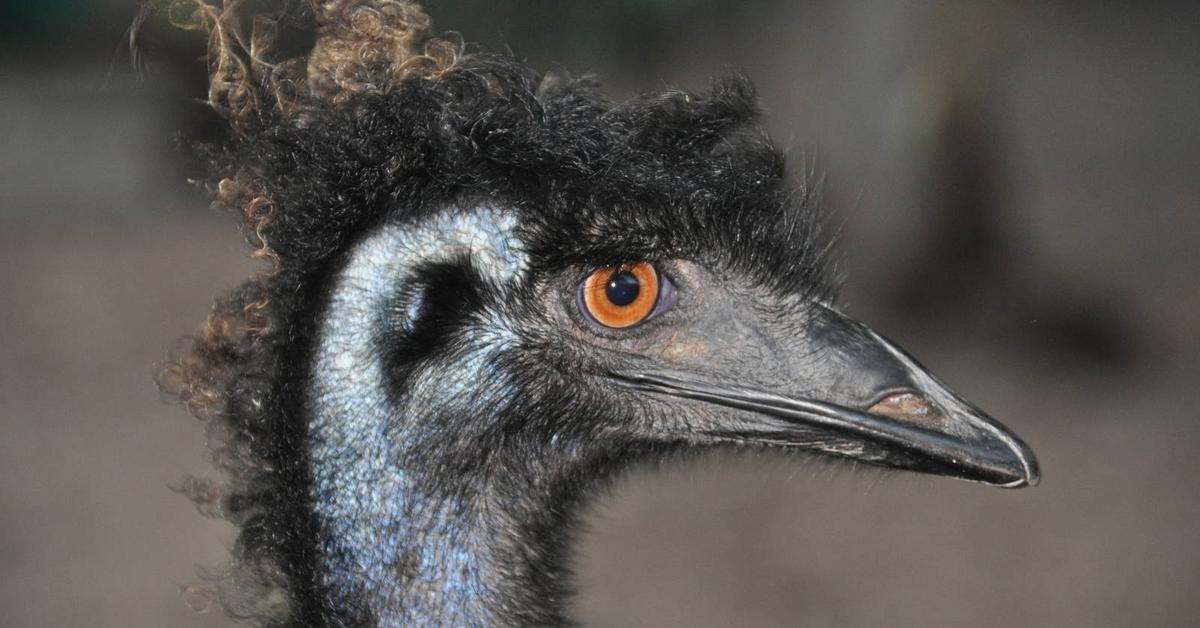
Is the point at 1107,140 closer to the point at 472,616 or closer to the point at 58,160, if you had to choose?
the point at 58,160

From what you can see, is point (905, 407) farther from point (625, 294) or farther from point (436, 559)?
point (436, 559)

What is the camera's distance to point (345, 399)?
1.81 meters

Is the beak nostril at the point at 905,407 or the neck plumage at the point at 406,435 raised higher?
the beak nostril at the point at 905,407

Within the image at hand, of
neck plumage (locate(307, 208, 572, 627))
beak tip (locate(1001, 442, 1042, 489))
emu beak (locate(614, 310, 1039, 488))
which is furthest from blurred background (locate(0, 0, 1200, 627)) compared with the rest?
neck plumage (locate(307, 208, 572, 627))

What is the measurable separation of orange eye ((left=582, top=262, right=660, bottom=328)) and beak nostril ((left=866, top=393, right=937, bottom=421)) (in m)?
0.34

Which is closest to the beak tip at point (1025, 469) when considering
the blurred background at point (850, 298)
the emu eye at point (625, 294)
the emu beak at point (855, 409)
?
the emu beak at point (855, 409)

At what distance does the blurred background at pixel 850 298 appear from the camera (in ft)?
13.9

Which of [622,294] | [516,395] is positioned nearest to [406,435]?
[516,395]

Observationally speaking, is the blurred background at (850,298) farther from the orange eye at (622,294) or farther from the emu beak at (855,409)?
the orange eye at (622,294)

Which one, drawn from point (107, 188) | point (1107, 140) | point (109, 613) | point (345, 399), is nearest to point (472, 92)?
point (345, 399)

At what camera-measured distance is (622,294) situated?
6.10 ft

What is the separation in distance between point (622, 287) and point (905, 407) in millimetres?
415

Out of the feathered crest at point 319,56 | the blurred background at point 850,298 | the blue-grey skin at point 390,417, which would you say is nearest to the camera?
the blue-grey skin at point 390,417

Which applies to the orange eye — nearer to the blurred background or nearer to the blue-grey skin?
the blue-grey skin
